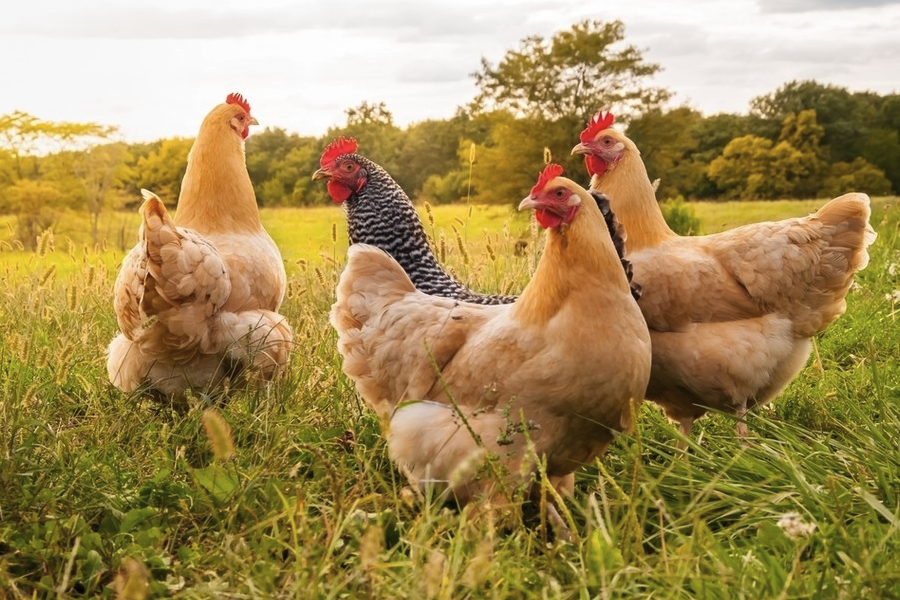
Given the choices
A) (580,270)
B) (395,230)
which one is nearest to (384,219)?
(395,230)

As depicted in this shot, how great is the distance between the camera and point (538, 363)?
282 centimetres

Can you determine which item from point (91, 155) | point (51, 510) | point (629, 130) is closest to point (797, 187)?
point (629, 130)

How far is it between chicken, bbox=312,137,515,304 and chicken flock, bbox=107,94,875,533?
0.01 meters

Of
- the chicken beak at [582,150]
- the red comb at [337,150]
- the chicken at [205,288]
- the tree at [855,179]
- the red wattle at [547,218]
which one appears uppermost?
the red comb at [337,150]

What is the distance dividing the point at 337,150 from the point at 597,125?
56.5 inches

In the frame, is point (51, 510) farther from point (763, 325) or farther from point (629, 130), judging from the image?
point (629, 130)

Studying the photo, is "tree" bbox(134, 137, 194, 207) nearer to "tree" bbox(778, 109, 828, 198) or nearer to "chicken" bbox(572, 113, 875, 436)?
"chicken" bbox(572, 113, 875, 436)

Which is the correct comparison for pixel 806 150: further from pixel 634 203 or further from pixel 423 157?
pixel 634 203

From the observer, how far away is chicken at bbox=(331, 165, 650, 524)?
109 inches

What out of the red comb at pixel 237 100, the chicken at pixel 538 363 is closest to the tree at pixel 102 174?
the red comb at pixel 237 100

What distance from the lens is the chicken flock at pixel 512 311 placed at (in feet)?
9.31

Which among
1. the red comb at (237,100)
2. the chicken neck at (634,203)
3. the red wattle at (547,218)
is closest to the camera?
the red wattle at (547,218)

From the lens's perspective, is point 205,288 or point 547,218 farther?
point 205,288

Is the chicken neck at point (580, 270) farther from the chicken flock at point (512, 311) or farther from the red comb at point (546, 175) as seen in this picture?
the red comb at point (546, 175)
